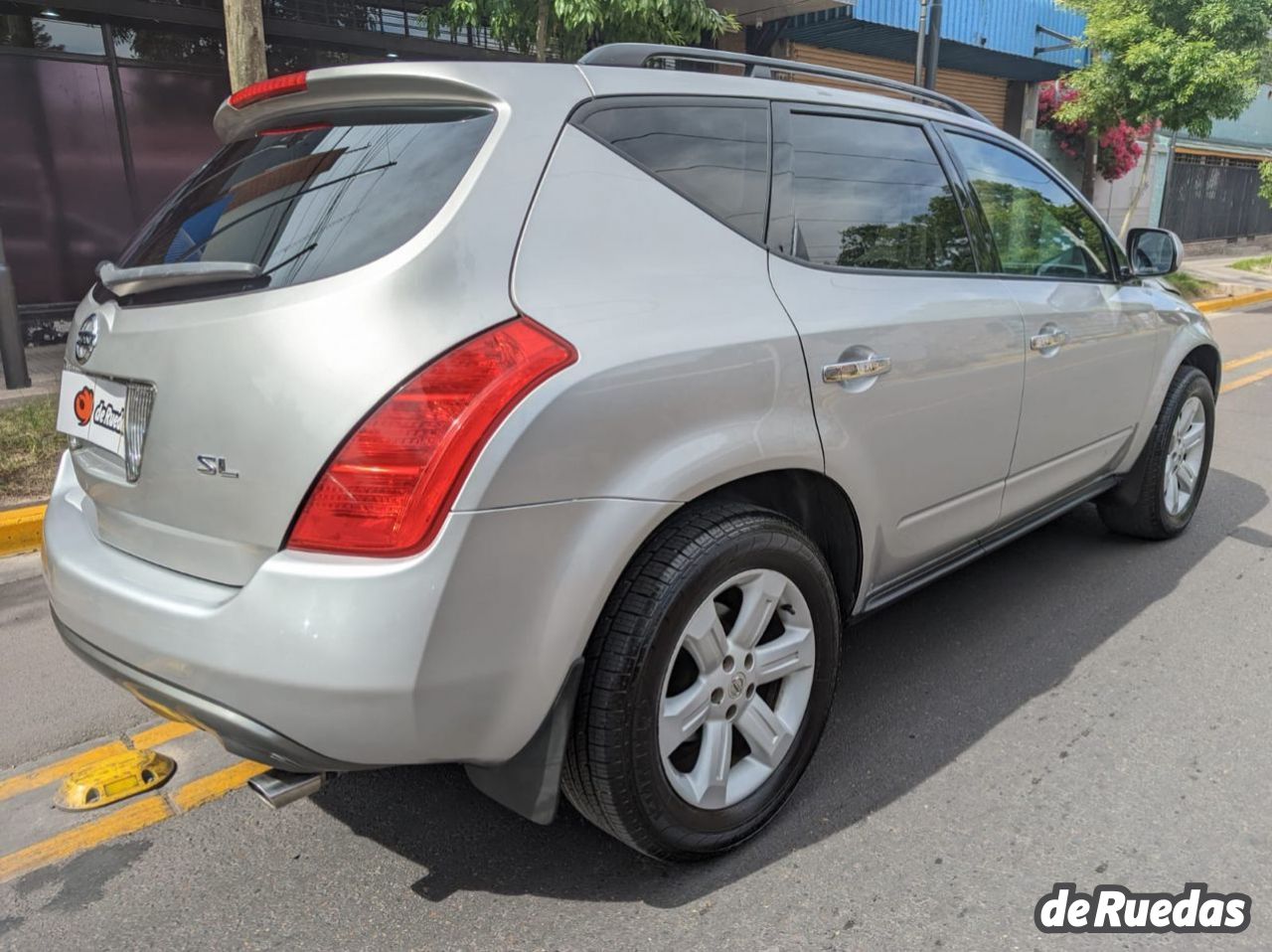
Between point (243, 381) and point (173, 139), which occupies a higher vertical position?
point (173, 139)

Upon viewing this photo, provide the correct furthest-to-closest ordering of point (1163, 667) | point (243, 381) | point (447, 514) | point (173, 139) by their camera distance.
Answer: point (173, 139) < point (1163, 667) < point (243, 381) < point (447, 514)

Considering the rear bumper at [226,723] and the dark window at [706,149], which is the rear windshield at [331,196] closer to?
the dark window at [706,149]

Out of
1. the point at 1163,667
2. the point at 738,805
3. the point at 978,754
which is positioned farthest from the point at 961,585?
the point at 738,805

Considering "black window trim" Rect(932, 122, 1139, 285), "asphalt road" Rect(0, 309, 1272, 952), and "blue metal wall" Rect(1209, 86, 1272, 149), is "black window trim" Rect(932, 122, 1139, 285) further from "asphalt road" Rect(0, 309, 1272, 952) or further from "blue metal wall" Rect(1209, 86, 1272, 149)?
"blue metal wall" Rect(1209, 86, 1272, 149)

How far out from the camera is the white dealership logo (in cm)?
206

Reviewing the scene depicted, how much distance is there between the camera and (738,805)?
88.4 inches

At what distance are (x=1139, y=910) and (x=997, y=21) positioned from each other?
1543 centimetres

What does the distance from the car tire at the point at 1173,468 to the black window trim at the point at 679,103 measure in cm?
249

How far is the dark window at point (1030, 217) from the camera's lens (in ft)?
10.4

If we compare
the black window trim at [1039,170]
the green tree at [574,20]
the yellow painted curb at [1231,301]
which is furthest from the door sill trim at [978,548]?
the yellow painted curb at [1231,301]

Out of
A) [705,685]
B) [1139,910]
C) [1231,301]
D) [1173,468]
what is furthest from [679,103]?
[1231,301]

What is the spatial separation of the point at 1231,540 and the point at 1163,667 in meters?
1.56

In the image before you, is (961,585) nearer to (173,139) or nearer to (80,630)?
(80,630)

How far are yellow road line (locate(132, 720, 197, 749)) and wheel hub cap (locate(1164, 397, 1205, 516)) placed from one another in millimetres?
3919
